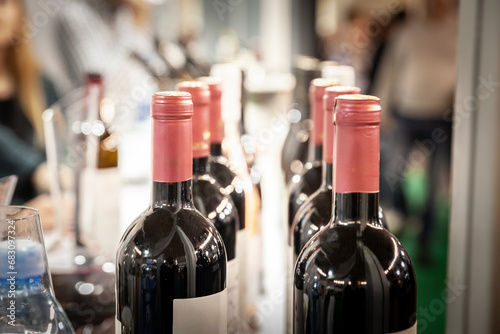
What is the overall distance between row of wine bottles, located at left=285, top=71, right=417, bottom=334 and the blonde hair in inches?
79.5

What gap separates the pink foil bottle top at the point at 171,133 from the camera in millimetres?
596

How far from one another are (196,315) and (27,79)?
200cm

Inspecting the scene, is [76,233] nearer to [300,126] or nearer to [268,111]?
[300,126]

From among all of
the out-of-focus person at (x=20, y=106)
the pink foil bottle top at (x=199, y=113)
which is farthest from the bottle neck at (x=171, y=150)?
the out-of-focus person at (x=20, y=106)

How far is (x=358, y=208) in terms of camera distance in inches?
22.9

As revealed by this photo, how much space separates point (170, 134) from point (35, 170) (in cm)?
184

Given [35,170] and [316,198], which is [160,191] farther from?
[35,170]

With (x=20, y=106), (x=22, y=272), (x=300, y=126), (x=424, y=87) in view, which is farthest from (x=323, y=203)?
(x=424, y=87)

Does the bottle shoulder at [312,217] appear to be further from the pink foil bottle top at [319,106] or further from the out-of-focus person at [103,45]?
the out-of-focus person at [103,45]

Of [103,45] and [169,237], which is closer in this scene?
[169,237]

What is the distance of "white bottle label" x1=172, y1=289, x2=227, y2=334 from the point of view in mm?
615

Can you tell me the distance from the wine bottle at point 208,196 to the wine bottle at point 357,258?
0.17 metres

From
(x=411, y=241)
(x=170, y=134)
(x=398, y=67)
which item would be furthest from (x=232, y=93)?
(x=411, y=241)

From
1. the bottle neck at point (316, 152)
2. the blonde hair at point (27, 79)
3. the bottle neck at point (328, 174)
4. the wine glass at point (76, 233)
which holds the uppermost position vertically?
the blonde hair at point (27, 79)
